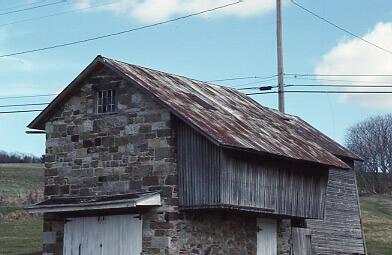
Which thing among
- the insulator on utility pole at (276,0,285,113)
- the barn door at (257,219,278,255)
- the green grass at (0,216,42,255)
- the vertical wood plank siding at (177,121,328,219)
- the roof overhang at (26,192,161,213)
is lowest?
the green grass at (0,216,42,255)

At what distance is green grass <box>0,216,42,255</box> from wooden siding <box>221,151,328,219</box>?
14207mm

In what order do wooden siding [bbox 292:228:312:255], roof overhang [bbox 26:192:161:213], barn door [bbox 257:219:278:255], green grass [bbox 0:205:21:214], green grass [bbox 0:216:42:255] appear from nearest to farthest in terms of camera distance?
roof overhang [bbox 26:192:161:213] < barn door [bbox 257:219:278:255] < wooden siding [bbox 292:228:312:255] < green grass [bbox 0:216:42:255] < green grass [bbox 0:205:21:214]

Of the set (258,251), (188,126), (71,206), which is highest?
(188,126)

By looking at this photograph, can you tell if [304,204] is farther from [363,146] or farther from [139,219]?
[363,146]

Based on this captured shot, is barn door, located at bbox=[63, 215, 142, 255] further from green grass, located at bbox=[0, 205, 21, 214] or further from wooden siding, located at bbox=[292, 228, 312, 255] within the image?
green grass, located at bbox=[0, 205, 21, 214]

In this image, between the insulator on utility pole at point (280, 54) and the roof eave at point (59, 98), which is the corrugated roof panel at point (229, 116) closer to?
the roof eave at point (59, 98)

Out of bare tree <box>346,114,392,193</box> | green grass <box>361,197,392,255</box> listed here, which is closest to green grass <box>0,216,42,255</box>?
green grass <box>361,197,392,255</box>

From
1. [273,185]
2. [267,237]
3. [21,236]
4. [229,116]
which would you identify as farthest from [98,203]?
[21,236]

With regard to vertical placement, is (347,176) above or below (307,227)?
above

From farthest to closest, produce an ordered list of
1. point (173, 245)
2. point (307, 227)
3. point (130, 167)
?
point (307, 227) < point (130, 167) < point (173, 245)

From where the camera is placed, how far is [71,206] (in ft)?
66.1

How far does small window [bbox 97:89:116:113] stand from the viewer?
21188 millimetres

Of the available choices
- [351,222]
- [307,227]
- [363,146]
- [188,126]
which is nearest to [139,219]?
[188,126]

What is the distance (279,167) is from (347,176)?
11333mm
